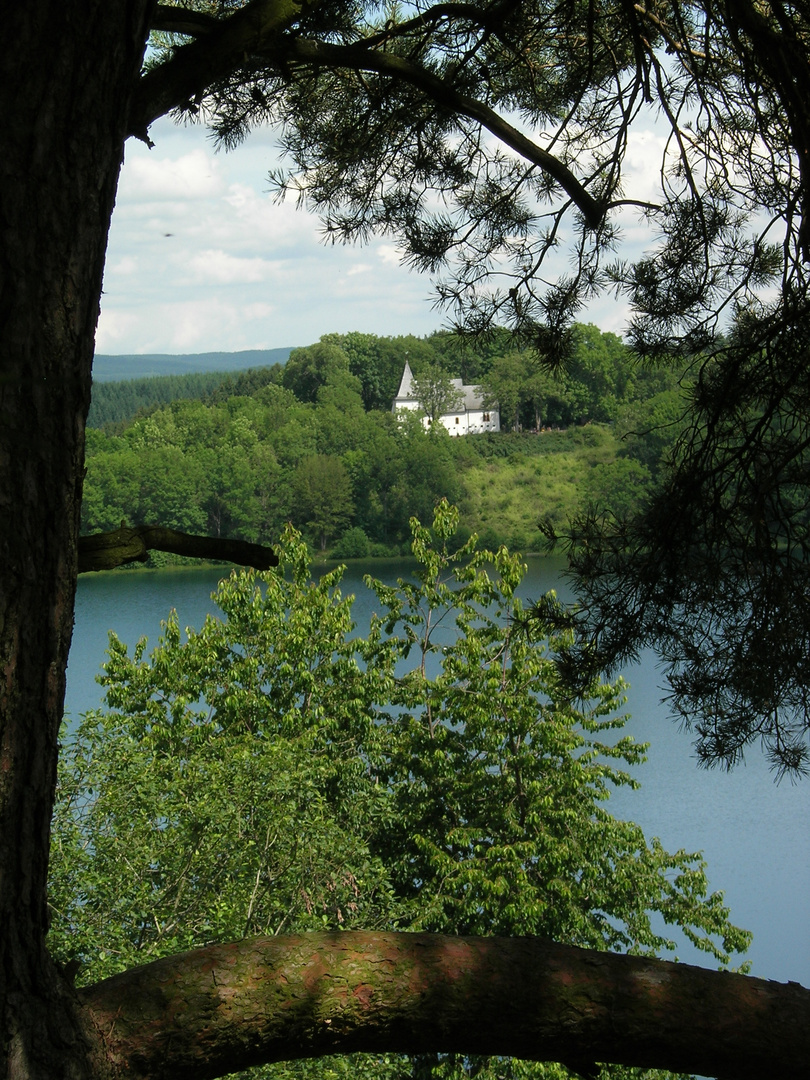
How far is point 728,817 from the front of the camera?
1561cm

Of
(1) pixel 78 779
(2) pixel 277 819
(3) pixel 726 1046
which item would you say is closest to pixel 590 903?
(2) pixel 277 819

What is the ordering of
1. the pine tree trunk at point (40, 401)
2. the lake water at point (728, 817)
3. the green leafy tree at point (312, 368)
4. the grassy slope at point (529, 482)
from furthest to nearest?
the green leafy tree at point (312, 368), the grassy slope at point (529, 482), the lake water at point (728, 817), the pine tree trunk at point (40, 401)

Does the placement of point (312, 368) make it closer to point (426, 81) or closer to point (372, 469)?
point (372, 469)

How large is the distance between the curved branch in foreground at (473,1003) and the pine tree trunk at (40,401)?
14 centimetres

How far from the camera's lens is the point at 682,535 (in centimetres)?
Answer: 296

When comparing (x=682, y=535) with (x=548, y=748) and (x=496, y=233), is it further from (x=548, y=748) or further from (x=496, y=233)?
(x=548, y=748)

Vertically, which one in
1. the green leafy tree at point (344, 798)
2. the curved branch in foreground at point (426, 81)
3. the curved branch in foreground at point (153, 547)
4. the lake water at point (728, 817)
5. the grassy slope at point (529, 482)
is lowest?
the lake water at point (728, 817)

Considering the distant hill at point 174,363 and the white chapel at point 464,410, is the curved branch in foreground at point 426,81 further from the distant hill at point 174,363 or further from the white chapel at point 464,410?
the distant hill at point 174,363

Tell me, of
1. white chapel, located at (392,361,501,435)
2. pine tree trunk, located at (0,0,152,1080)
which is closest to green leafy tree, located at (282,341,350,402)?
white chapel, located at (392,361,501,435)

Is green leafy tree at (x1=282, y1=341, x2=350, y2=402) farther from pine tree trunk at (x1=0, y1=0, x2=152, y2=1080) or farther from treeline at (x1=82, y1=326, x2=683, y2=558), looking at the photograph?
pine tree trunk at (x1=0, y1=0, x2=152, y2=1080)

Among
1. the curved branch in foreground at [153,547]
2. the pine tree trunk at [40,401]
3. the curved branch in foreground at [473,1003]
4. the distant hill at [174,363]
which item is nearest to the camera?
the pine tree trunk at [40,401]

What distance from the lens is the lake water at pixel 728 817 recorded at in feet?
43.7

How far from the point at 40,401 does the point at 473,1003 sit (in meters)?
0.92

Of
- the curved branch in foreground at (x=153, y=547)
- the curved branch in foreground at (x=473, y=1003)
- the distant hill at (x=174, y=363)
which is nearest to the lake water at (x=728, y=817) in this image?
the curved branch in foreground at (x=153, y=547)
